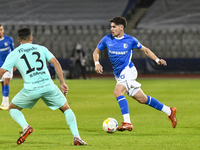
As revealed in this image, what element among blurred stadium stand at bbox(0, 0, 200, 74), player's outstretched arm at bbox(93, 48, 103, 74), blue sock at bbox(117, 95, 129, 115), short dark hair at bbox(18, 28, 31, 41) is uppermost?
short dark hair at bbox(18, 28, 31, 41)

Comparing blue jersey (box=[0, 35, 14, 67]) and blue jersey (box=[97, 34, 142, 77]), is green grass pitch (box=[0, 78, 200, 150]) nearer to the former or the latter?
blue jersey (box=[97, 34, 142, 77])

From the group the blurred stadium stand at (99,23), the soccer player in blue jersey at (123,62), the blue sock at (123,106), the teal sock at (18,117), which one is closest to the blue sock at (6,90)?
the soccer player in blue jersey at (123,62)

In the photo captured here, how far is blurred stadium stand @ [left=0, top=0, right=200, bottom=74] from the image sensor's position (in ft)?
91.0

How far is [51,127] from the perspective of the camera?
7.38 meters

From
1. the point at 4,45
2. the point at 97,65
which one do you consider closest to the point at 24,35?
the point at 97,65

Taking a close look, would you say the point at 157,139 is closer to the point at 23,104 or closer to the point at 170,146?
the point at 170,146

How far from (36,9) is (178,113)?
22228 millimetres

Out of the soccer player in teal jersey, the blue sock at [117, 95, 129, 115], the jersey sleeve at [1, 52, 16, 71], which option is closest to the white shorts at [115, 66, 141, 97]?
the blue sock at [117, 95, 129, 115]

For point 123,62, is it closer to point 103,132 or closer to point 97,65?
→ point 97,65

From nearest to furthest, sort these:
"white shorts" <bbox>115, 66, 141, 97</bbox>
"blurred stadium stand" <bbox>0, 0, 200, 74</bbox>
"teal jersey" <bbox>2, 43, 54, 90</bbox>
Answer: "teal jersey" <bbox>2, 43, 54, 90</bbox>, "white shorts" <bbox>115, 66, 141, 97</bbox>, "blurred stadium stand" <bbox>0, 0, 200, 74</bbox>

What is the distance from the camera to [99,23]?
28391 millimetres

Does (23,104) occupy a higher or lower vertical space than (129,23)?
higher

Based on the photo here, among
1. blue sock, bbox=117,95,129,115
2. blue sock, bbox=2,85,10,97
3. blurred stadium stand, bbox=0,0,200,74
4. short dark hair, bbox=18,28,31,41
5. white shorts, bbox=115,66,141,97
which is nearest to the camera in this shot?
short dark hair, bbox=18,28,31,41

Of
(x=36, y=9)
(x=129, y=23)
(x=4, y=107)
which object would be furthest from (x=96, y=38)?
(x=4, y=107)
